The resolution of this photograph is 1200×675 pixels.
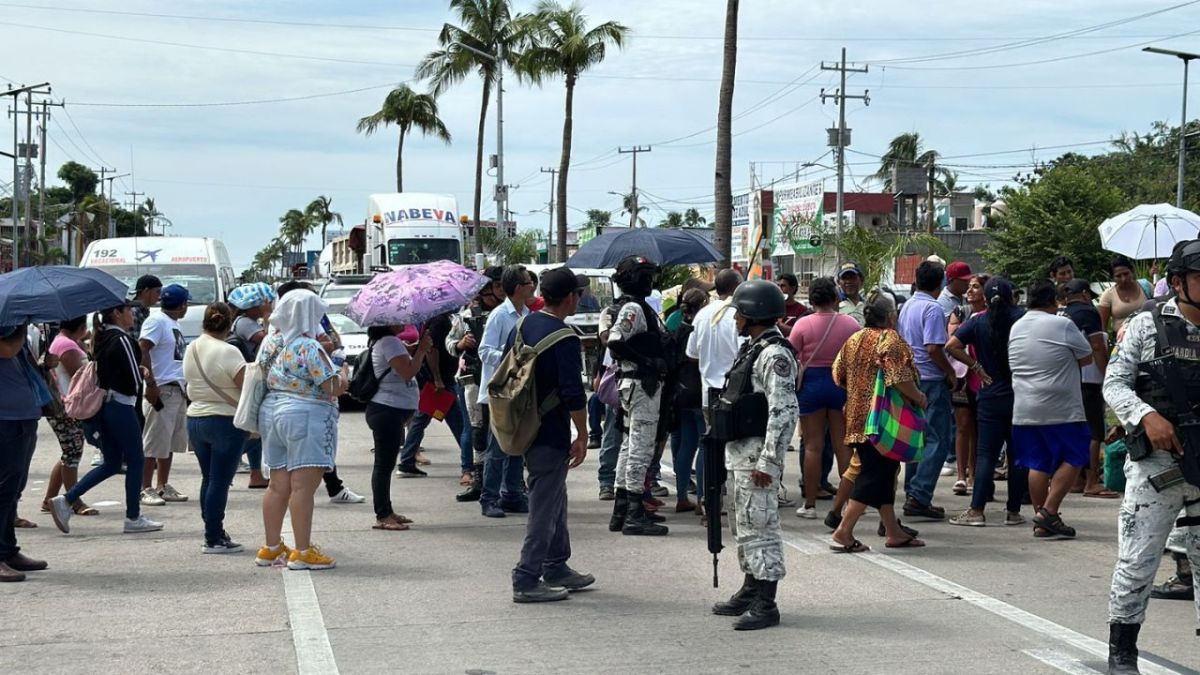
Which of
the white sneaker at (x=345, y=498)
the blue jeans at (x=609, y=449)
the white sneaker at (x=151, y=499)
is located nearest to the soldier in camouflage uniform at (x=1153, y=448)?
the blue jeans at (x=609, y=449)

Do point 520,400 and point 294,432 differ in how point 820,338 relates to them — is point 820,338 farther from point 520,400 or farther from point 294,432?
point 294,432

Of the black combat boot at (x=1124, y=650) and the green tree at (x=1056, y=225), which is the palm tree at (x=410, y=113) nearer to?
the green tree at (x=1056, y=225)

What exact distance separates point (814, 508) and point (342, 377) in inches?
158

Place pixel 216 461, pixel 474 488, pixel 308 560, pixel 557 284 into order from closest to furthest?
1. pixel 557 284
2. pixel 308 560
3. pixel 216 461
4. pixel 474 488

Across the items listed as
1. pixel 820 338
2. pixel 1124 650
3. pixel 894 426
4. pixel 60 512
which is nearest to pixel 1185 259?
pixel 1124 650

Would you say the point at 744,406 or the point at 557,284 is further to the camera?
→ the point at 557,284

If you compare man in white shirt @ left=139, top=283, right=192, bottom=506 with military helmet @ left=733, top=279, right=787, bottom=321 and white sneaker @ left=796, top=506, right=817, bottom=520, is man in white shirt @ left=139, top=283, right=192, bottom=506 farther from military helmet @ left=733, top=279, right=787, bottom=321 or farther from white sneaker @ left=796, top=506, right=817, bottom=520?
military helmet @ left=733, top=279, right=787, bottom=321

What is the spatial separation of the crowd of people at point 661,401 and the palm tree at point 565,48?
29.3 meters

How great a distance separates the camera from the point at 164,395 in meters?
11.7

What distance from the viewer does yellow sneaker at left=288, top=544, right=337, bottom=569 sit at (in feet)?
28.7

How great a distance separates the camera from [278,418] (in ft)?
28.1

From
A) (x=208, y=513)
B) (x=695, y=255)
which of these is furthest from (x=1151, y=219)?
(x=208, y=513)

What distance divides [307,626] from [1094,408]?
7251mm

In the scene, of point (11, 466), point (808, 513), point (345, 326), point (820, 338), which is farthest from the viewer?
point (345, 326)
